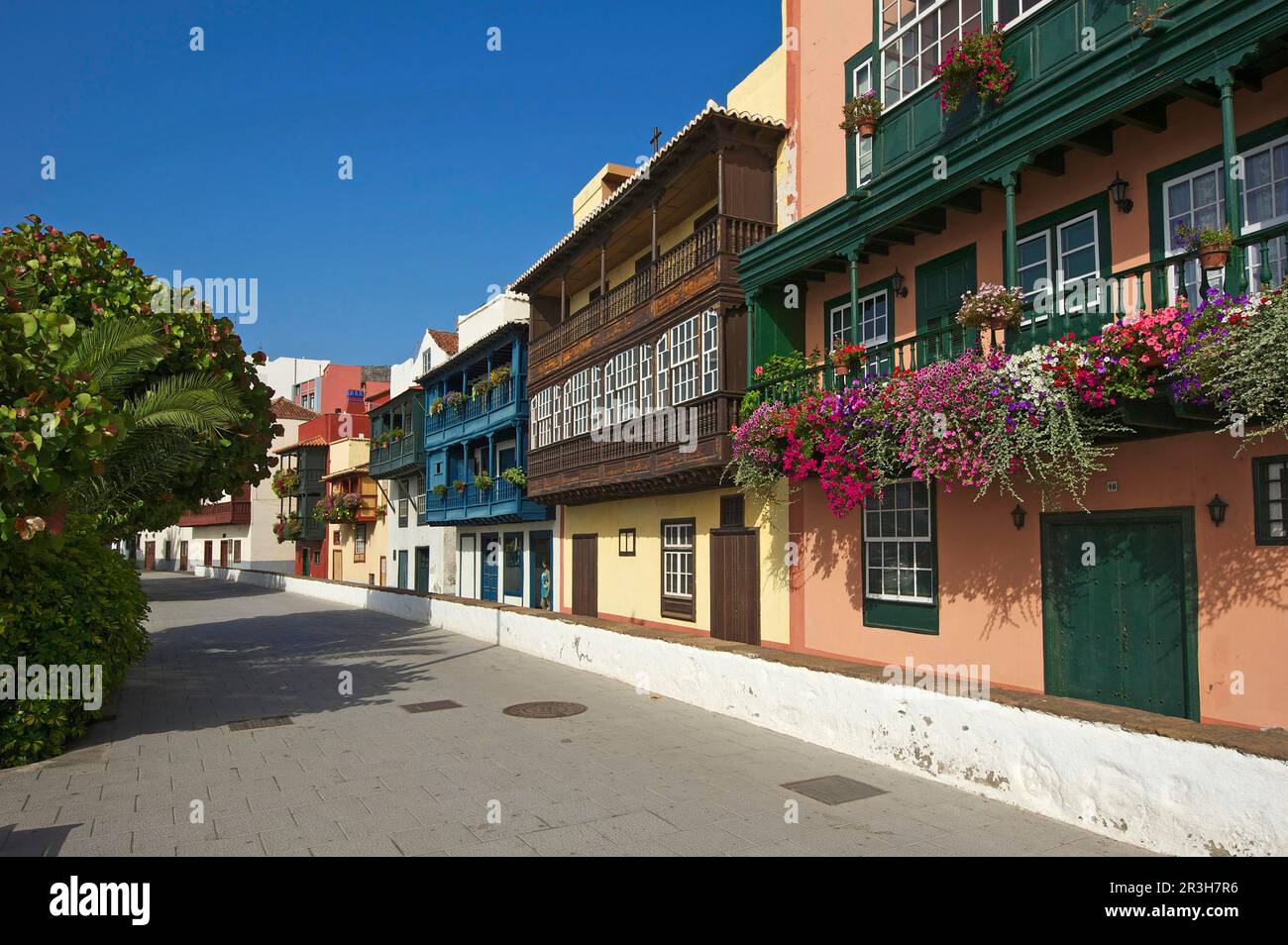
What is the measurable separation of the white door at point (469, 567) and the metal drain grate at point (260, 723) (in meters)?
20.9

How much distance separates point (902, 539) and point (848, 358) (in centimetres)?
274

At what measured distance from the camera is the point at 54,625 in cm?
880

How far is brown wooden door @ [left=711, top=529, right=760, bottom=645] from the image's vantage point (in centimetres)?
1537

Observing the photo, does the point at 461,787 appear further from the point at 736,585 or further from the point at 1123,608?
the point at 736,585

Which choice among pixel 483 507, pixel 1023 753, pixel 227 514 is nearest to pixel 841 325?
pixel 1023 753

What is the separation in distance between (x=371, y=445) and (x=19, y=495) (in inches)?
1351

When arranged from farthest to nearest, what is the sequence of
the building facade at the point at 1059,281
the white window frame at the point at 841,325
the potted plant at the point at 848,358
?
the white window frame at the point at 841,325
the potted plant at the point at 848,358
the building facade at the point at 1059,281

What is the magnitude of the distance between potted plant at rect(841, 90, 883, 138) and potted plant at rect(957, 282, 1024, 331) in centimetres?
436

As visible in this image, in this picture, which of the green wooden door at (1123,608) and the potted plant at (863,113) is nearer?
the green wooden door at (1123,608)

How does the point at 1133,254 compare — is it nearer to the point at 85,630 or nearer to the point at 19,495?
the point at 19,495

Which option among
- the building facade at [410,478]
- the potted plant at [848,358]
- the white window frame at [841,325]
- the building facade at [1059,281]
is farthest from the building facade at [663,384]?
the building facade at [410,478]

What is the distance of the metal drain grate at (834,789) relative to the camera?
728cm

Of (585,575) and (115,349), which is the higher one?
(115,349)

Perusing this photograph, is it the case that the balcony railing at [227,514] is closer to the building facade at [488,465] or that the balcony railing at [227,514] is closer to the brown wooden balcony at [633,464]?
the building facade at [488,465]
